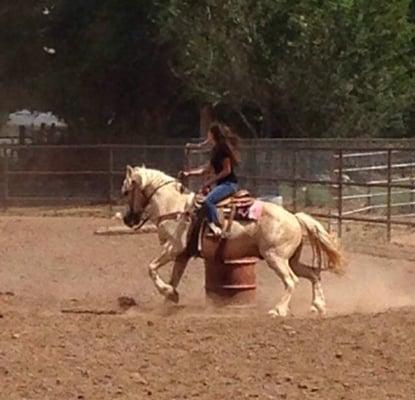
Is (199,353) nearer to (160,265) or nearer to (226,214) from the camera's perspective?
(226,214)

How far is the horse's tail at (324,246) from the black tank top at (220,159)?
2.88 feet

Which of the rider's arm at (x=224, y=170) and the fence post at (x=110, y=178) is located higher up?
the rider's arm at (x=224, y=170)

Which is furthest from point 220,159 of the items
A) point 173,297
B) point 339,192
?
point 339,192

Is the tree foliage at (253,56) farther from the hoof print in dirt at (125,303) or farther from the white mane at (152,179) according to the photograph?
the hoof print in dirt at (125,303)

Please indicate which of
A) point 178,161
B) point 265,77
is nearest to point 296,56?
point 265,77

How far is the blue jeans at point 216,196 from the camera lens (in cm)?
1337

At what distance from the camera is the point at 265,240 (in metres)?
13.5

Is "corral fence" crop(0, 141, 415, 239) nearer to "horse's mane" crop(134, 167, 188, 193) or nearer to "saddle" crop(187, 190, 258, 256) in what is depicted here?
"horse's mane" crop(134, 167, 188, 193)

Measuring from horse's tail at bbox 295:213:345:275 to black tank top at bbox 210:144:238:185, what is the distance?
0.88 meters

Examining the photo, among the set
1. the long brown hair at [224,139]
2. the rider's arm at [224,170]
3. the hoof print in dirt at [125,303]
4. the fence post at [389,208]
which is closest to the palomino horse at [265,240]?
the hoof print in dirt at [125,303]

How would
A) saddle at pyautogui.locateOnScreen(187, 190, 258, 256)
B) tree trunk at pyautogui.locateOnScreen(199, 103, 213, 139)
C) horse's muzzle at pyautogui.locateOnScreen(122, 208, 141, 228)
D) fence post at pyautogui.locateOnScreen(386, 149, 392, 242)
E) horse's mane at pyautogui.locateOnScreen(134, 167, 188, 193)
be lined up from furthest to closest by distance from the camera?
1. tree trunk at pyautogui.locateOnScreen(199, 103, 213, 139)
2. fence post at pyautogui.locateOnScreen(386, 149, 392, 242)
3. horse's muzzle at pyautogui.locateOnScreen(122, 208, 141, 228)
4. horse's mane at pyautogui.locateOnScreen(134, 167, 188, 193)
5. saddle at pyautogui.locateOnScreen(187, 190, 258, 256)

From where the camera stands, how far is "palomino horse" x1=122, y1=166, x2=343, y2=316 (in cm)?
1350

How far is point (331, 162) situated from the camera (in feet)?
78.9

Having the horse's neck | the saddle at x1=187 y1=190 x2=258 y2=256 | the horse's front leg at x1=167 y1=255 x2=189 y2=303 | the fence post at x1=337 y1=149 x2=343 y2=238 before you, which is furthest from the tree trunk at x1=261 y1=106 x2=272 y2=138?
the saddle at x1=187 y1=190 x2=258 y2=256
